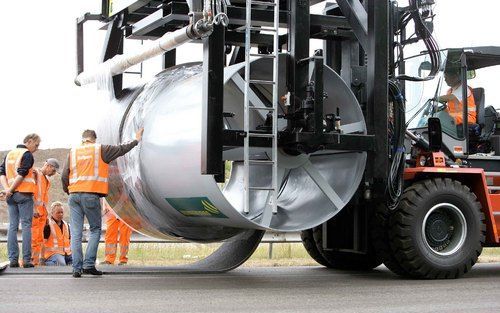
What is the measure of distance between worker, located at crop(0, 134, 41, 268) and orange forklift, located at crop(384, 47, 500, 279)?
184 inches

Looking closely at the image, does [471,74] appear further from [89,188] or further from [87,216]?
[87,216]

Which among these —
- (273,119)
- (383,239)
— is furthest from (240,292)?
(383,239)

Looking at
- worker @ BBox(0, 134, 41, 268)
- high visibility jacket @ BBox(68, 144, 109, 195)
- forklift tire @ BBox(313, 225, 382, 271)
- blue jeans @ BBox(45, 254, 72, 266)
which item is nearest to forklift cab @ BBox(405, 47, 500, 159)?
forklift tire @ BBox(313, 225, 382, 271)

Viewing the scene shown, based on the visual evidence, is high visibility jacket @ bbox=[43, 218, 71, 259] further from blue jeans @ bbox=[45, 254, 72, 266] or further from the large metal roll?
the large metal roll

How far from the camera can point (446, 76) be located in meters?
12.0

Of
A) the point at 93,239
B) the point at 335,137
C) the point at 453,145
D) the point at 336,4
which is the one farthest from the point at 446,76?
the point at 93,239

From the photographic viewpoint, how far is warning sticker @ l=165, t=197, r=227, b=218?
9.83 m

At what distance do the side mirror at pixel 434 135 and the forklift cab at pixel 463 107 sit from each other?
0.23 m

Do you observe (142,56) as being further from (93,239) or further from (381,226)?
(381,226)

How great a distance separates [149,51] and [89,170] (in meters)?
1.59

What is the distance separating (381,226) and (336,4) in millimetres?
2703

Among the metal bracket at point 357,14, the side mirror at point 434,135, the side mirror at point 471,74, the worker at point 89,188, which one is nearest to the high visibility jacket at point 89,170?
the worker at point 89,188

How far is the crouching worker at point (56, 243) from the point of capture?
14008 mm

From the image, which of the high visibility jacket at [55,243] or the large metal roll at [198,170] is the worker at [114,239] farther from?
the large metal roll at [198,170]
